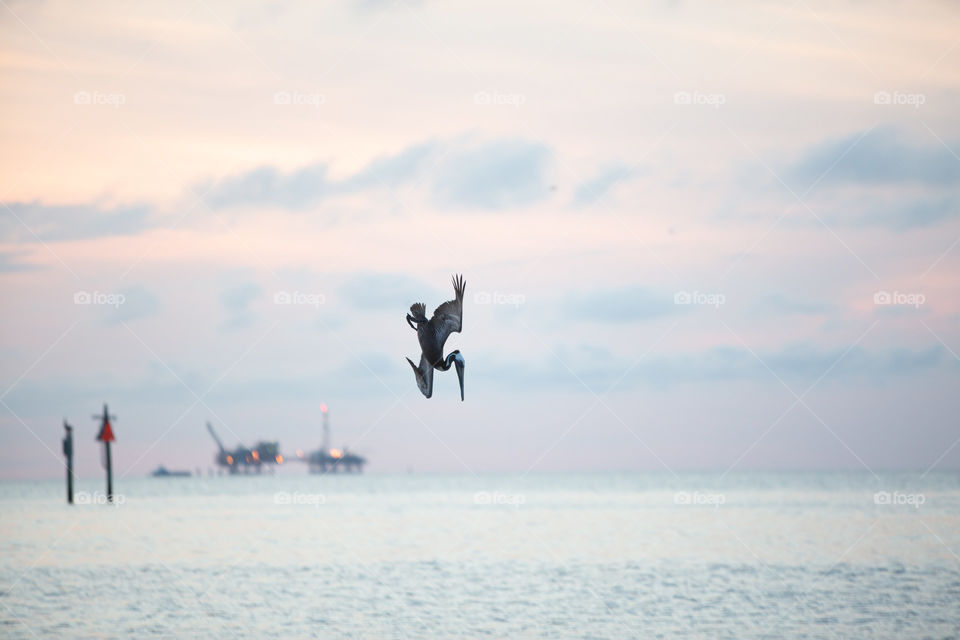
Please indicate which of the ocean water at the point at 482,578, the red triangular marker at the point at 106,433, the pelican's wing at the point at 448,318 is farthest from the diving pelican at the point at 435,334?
the red triangular marker at the point at 106,433

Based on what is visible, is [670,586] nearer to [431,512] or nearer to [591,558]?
[591,558]


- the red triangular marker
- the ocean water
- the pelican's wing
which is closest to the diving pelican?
the pelican's wing

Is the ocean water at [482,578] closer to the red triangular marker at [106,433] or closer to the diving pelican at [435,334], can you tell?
the red triangular marker at [106,433]

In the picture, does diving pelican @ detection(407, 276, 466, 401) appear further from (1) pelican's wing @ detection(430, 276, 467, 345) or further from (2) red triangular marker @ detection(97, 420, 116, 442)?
(2) red triangular marker @ detection(97, 420, 116, 442)

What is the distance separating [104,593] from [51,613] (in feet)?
16.0

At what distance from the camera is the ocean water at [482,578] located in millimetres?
38812

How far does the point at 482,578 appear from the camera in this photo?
5022cm

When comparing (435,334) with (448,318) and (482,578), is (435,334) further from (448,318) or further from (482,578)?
(482,578)

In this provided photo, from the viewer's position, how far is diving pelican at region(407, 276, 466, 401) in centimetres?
1647

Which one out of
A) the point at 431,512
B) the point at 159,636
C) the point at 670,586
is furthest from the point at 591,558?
the point at 431,512

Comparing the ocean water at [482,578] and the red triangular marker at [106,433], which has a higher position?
the red triangular marker at [106,433]

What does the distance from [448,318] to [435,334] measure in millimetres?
366

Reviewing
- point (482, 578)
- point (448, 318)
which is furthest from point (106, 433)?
point (448, 318)

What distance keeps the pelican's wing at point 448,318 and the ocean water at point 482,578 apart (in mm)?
22514
